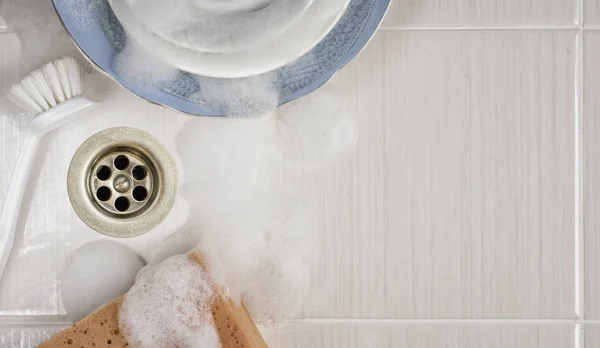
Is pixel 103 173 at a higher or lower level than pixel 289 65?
lower

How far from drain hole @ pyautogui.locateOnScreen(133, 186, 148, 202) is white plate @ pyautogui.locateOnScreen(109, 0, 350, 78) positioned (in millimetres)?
180

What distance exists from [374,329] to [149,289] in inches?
9.6

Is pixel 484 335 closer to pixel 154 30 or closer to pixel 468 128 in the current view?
pixel 468 128

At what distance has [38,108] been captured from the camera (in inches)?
25.0

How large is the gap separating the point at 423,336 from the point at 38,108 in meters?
0.47

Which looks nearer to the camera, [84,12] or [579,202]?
[84,12]

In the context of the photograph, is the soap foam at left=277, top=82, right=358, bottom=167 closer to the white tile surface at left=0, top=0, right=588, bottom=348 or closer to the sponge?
the white tile surface at left=0, top=0, right=588, bottom=348

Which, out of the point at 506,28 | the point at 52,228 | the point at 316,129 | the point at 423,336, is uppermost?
the point at 506,28

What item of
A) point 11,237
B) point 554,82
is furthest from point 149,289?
point 554,82

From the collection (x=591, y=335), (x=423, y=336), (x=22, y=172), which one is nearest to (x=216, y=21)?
(x=22, y=172)

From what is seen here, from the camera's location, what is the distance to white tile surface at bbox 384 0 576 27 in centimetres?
Answer: 67

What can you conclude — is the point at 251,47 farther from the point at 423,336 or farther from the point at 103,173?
the point at 423,336

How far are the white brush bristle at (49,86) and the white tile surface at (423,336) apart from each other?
33 centimetres

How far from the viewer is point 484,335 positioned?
68cm
